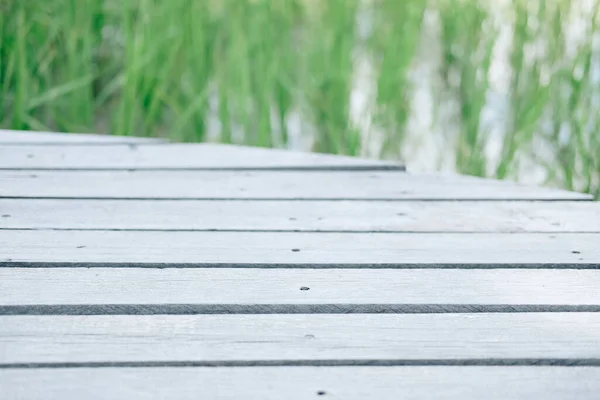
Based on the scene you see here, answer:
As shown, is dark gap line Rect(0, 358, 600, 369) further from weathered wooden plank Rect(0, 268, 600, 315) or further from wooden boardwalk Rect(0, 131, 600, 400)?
weathered wooden plank Rect(0, 268, 600, 315)

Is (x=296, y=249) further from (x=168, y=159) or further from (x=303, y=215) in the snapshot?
(x=168, y=159)

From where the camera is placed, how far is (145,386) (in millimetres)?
748

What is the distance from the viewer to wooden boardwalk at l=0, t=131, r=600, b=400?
2.55ft

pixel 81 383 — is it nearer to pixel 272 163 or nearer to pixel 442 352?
pixel 442 352

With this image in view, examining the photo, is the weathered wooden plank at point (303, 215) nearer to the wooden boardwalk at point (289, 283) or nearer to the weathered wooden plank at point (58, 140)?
the wooden boardwalk at point (289, 283)

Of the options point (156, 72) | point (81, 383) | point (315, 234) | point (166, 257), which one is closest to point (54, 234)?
point (166, 257)

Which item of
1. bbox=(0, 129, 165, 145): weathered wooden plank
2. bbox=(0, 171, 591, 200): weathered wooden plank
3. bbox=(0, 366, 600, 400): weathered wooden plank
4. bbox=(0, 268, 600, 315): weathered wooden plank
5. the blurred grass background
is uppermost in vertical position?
the blurred grass background

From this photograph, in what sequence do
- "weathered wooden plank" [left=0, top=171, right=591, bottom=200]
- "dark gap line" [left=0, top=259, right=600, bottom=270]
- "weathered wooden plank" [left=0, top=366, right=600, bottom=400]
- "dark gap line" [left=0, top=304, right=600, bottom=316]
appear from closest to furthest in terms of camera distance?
"weathered wooden plank" [left=0, top=366, right=600, bottom=400]
"dark gap line" [left=0, top=304, right=600, bottom=316]
"dark gap line" [left=0, top=259, right=600, bottom=270]
"weathered wooden plank" [left=0, top=171, right=591, bottom=200]

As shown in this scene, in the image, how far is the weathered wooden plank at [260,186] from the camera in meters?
1.41

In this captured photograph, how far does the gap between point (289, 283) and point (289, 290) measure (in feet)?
Answer: 0.08

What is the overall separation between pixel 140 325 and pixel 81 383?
0.43ft

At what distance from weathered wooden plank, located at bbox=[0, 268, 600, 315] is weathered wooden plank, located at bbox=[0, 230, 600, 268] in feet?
0.09

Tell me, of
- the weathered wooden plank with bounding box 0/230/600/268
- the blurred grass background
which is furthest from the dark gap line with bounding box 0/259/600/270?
the blurred grass background

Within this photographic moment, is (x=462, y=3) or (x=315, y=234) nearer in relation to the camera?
(x=315, y=234)
